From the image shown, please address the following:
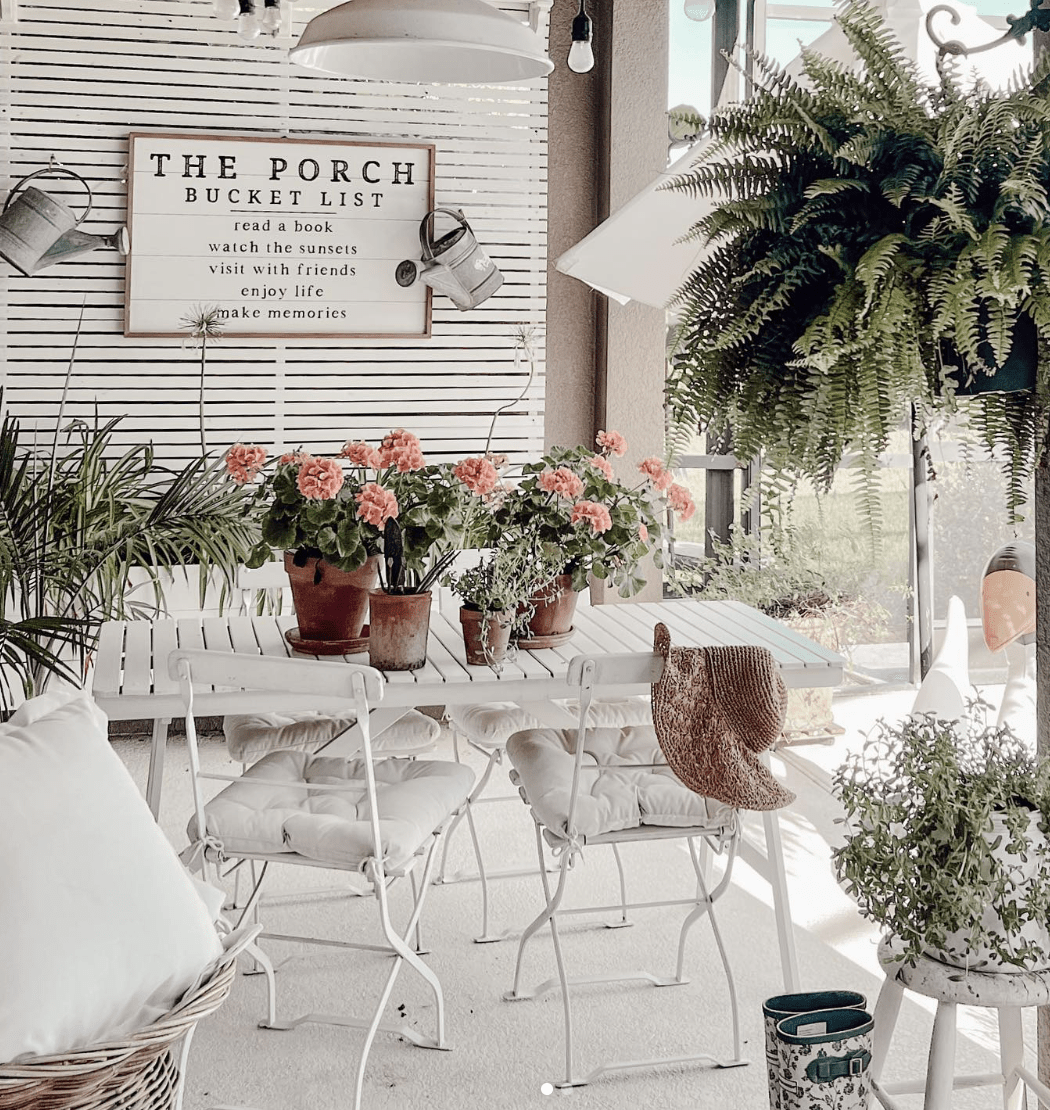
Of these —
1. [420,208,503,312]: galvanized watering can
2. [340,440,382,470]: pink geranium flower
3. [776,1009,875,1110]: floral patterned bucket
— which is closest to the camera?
[776,1009,875,1110]: floral patterned bucket

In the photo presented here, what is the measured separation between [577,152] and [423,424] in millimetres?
1342

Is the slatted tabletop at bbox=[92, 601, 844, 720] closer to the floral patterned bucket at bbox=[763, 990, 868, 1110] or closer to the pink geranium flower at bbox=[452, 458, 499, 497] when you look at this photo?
the pink geranium flower at bbox=[452, 458, 499, 497]

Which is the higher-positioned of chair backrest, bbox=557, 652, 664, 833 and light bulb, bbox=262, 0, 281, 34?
light bulb, bbox=262, 0, 281, 34

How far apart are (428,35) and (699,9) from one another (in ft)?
7.55

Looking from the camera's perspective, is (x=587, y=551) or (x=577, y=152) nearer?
(x=587, y=551)

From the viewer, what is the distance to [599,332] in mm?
5496

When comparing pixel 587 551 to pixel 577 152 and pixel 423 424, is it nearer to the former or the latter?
pixel 423 424

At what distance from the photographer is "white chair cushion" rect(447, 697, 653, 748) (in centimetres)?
322

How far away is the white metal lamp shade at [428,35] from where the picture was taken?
244cm

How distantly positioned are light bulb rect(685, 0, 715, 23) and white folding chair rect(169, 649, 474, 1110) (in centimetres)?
289

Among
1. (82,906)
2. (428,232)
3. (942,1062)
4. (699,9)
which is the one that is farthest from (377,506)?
(428,232)

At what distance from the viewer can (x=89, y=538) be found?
13.8ft

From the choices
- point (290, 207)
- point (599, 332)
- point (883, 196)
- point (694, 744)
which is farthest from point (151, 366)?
point (883, 196)

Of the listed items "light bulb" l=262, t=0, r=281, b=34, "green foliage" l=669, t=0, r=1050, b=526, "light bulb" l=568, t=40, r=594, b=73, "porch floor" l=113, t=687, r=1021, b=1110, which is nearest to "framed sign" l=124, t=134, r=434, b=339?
"light bulb" l=262, t=0, r=281, b=34
